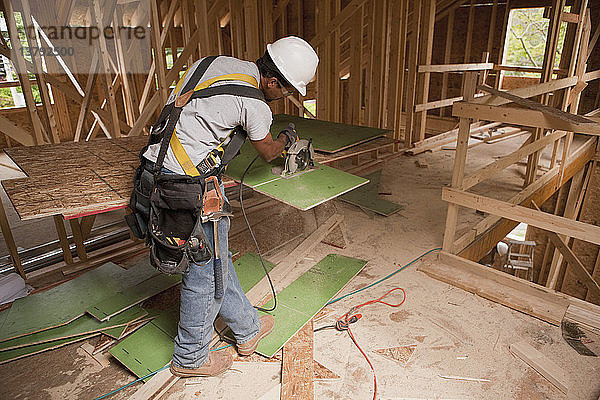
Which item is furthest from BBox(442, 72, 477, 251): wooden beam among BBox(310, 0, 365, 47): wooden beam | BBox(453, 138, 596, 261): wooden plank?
BBox(310, 0, 365, 47): wooden beam

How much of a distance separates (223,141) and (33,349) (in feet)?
5.57

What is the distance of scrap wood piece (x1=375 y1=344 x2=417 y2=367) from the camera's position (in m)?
2.19

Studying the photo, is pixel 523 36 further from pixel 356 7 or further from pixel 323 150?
pixel 323 150

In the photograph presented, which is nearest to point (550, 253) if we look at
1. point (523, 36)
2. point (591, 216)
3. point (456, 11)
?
point (591, 216)

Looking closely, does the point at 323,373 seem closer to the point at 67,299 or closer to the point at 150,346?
the point at 150,346

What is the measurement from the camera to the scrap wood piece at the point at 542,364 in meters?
1.99

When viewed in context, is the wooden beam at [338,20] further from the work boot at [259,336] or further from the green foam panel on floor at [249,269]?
the work boot at [259,336]

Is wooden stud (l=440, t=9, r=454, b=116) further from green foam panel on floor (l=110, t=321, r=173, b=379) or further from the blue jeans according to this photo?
green foam panel on floor (l=110, t=321, r=173, b=379)

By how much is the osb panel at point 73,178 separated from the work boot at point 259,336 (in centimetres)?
101

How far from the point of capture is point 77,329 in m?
2.36

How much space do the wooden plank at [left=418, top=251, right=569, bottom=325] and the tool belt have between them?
1.90 m

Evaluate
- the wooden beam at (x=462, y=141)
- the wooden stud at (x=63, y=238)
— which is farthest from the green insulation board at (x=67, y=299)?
the wooden beam at (x=462, y=141)

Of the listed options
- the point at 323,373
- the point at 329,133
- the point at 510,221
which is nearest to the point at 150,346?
the point at 323,373

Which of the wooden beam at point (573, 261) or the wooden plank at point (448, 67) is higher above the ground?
the wooden plank at point (448, 67)
